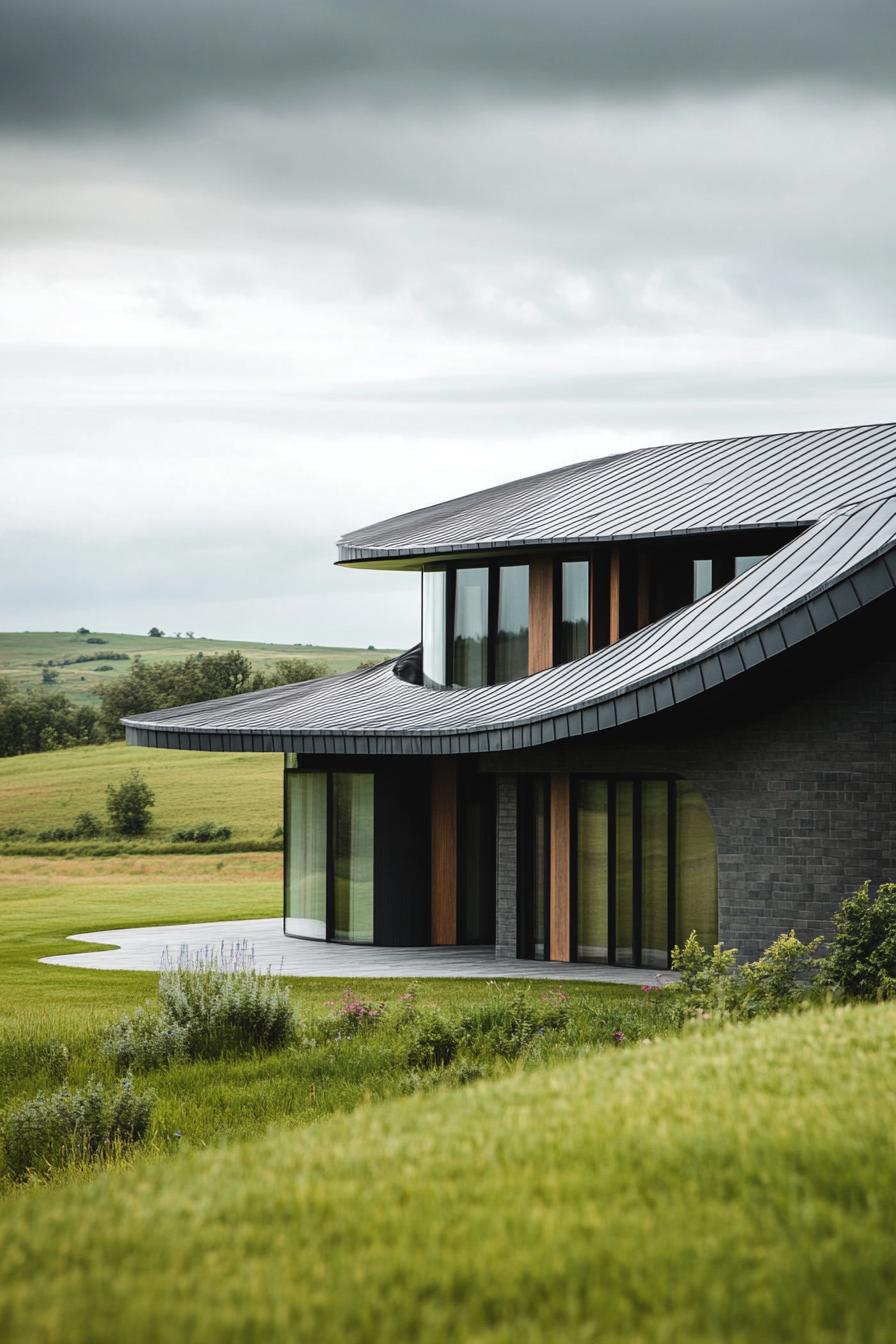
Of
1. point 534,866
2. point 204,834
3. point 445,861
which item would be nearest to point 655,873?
point 534,866

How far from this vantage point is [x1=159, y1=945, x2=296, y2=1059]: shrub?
1423 centimetres

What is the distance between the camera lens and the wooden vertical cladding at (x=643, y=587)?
23156 mm

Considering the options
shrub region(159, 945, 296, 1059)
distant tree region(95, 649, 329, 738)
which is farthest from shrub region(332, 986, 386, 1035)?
distant tree region(95, 649, 329, 738)

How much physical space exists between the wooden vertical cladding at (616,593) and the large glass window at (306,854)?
6.06 metres

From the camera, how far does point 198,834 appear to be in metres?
59.8

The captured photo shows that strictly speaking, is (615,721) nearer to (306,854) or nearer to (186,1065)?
(186,1065)

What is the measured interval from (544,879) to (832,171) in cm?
1617

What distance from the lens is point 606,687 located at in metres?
20.0

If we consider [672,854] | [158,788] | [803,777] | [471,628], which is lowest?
[158,788]

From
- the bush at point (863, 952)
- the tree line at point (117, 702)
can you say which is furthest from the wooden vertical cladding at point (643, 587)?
the tree line at point (117, 702)

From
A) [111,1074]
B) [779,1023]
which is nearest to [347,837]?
[111,1074]

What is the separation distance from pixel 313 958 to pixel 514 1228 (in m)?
18.1

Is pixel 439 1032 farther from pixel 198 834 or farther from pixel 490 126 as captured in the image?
pixel 198 834

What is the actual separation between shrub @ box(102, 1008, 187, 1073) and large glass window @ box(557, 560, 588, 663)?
36.9 ft
